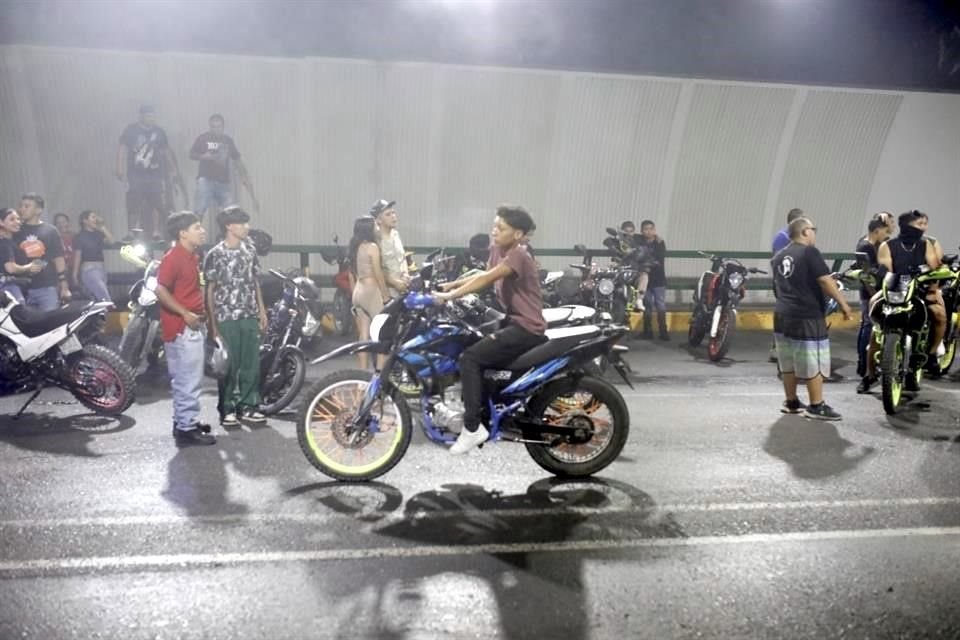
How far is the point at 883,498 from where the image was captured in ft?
19.8

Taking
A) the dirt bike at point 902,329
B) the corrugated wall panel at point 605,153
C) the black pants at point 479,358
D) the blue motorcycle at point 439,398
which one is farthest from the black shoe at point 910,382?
the corrugated wall panel at point 605,153

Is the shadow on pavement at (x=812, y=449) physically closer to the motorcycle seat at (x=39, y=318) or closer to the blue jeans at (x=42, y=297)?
the motorcycle seat at (x=39, y=318)

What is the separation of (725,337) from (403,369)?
6.29m

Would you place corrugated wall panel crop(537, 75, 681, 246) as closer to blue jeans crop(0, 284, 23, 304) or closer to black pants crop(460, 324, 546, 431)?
blue jeans crop(0, 284, 23, 304)

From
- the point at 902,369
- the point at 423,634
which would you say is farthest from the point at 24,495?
the point at 902,369

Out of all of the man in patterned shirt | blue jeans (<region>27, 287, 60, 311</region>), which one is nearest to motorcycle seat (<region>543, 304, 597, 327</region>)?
the man in patterned shirt

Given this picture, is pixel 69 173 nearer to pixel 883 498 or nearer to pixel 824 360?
pixel 824 360

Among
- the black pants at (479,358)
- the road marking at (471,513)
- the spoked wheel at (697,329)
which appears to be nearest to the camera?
the road marking at (471,513)

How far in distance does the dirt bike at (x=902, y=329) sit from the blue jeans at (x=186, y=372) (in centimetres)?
626

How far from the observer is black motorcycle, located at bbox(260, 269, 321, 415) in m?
8.30

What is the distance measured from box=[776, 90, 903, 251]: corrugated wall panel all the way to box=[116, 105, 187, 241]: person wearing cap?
10.9 meters

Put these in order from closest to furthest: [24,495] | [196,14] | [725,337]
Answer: [24,495] < [725,337] < [196,14]

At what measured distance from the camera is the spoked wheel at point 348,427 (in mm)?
6102

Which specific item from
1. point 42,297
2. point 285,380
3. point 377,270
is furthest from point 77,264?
point 377,270
